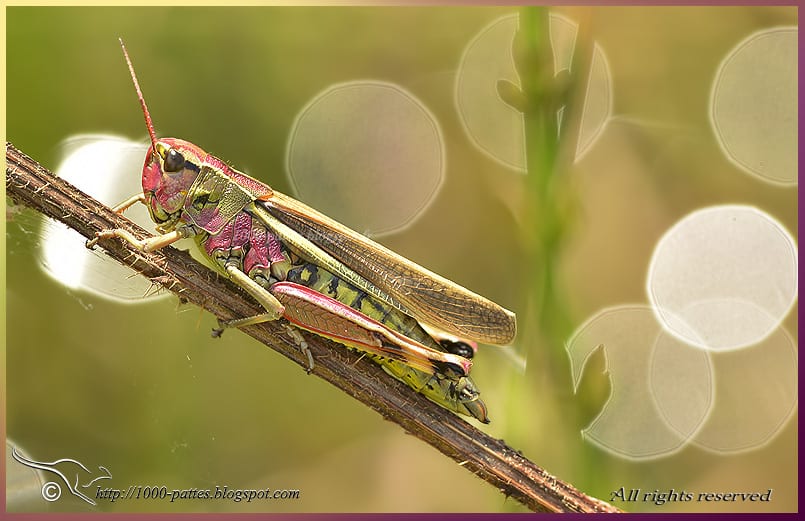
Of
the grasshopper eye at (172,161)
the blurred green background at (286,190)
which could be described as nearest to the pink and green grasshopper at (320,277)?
the grasshopper eye at (172,161)

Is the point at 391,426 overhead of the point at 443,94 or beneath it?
beneath

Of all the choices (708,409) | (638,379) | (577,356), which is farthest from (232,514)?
(708,409)

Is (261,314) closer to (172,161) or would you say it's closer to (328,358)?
(328,358)

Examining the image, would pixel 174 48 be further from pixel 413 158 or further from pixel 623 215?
pixel 623 215

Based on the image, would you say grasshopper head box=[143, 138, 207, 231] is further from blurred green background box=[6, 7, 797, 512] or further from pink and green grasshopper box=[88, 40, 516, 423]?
blurred green background box=[6, 7, 797, 512]

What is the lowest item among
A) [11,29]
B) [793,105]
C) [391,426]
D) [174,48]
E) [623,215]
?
[391,426]

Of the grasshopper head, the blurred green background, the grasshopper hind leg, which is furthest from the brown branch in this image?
the blurred green background

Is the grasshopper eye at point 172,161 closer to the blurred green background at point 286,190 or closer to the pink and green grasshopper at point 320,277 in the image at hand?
the pink and green grasshopper at point 320,277
